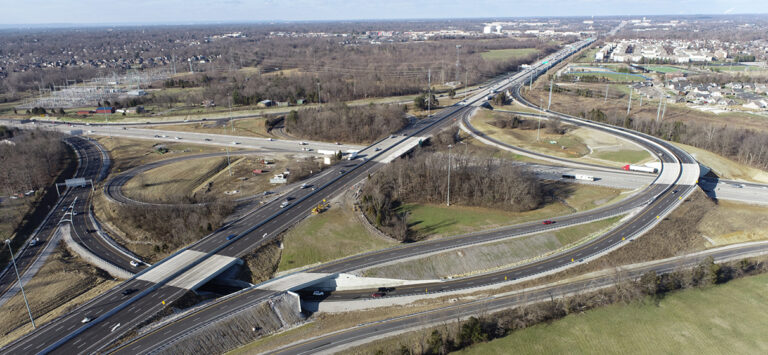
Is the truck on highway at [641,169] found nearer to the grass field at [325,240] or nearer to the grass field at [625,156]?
the grass field at [625,156]

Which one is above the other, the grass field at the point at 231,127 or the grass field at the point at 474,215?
the grass field at the point at 231,127

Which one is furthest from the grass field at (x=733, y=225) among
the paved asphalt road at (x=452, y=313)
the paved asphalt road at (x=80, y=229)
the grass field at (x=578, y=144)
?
the paved asphalt road at (x=80, y=229)

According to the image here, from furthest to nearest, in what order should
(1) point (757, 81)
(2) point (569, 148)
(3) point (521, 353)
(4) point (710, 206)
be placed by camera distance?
1. (1) point (757, 81)
2. (2) point (569, 148)
3. (4) point (710, 206)
4. (3) point (521, 353)

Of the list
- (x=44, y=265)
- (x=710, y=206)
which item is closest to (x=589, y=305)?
(x=710, y=206)

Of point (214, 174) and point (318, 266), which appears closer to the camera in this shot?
point (318, 266)

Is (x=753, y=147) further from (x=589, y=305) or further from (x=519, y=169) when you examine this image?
(x=589, y=305)

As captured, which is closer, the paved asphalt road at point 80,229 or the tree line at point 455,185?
the paved asphalt road at point 80,229

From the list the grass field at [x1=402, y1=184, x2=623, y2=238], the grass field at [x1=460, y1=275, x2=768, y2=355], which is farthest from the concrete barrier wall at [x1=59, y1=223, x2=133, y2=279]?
the grass field at [x1=460, y1=275, x2=768, y2=355]
